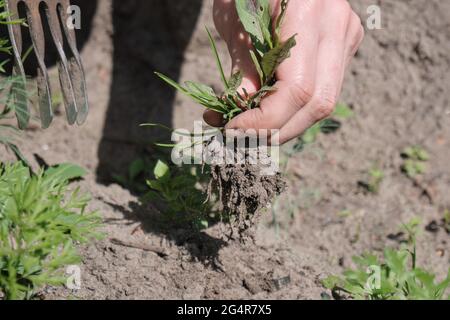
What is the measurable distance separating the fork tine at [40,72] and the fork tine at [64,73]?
0.25 ft

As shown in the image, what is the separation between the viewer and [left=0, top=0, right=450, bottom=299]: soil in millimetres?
2164

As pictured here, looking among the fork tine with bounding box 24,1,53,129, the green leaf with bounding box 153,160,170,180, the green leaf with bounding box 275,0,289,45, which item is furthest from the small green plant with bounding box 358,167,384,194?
the fork tine with bounding box 24,1,53,129

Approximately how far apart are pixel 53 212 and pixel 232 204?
2.08 ft

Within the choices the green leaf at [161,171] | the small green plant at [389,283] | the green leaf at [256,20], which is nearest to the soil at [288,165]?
the small green plant at [389,283]

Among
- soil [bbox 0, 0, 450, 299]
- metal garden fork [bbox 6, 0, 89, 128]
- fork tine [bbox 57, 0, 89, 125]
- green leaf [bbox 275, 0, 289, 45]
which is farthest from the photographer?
fork tine [bbox 57, 0, 89, 125]

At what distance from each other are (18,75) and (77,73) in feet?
1.01

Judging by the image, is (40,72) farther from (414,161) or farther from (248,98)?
(414,161)

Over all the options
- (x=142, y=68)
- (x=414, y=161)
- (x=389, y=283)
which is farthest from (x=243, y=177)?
(x=142, y=68)

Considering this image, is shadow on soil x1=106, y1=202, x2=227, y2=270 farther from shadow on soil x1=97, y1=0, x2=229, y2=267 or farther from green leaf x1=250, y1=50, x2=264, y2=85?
shadow on soil x1=97, y1=0, x2=229, y2=267

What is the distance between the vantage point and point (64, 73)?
244 centimetres

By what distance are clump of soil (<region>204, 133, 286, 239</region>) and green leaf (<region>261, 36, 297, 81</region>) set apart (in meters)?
0.25

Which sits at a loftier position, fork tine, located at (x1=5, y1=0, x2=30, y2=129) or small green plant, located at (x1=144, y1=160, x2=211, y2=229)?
fork tine, located at (x1=5, y1=0, x2=30, y2=129)
